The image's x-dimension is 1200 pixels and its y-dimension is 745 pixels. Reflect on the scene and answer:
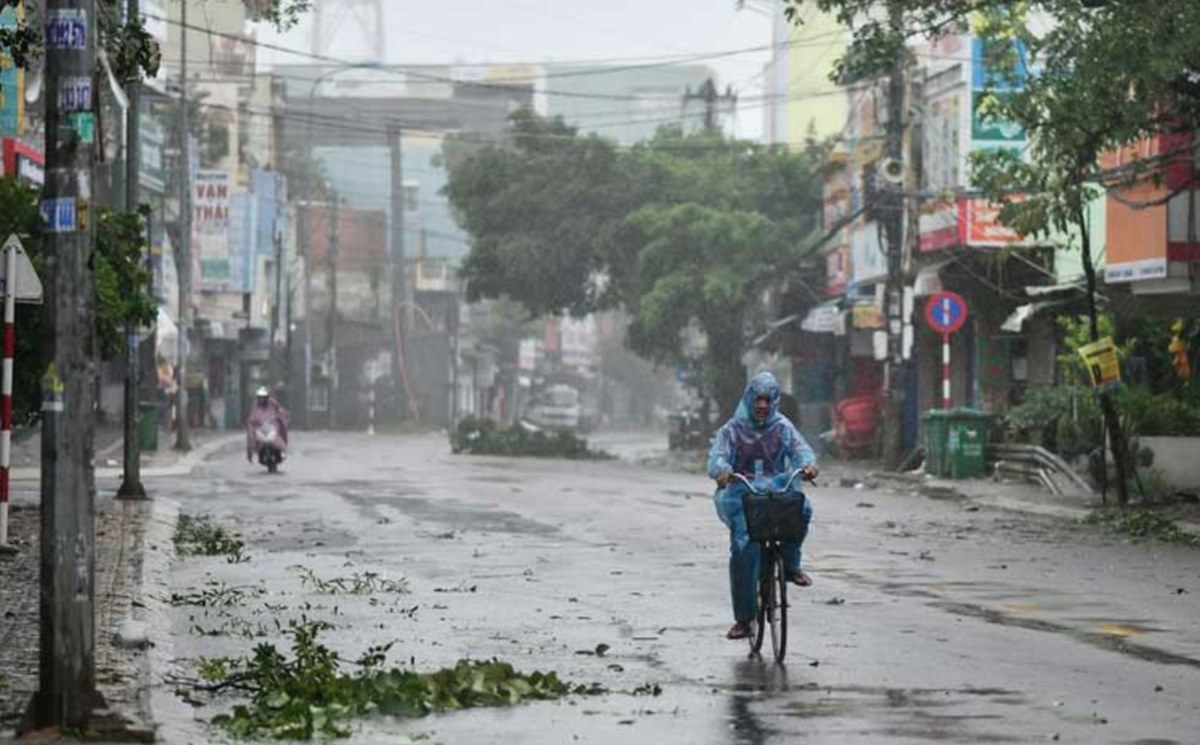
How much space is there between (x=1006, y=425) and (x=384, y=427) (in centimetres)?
6103

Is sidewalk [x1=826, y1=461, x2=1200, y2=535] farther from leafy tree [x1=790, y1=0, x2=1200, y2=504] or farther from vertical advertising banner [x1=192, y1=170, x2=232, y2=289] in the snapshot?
vertical advertising banner [x1=192, y1=170, x2=232, y2=289]

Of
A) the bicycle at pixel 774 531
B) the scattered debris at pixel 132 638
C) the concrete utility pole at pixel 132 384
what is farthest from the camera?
the concrete utility pole at pixel 132 384

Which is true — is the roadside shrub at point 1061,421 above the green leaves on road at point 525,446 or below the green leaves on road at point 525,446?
above

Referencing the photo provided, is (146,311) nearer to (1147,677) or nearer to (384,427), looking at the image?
(1147,677)

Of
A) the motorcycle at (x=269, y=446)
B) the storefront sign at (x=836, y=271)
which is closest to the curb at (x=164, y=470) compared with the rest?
the motorcycle at (x=269, y=446)

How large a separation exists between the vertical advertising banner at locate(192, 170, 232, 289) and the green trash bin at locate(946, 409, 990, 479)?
34.3 m

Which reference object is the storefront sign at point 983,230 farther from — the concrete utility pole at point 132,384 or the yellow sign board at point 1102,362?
the concrete utility pole at point 132,384

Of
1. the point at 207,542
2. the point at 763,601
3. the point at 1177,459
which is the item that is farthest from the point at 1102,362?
the point at 763,601

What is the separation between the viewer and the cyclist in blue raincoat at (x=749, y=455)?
14.2 m

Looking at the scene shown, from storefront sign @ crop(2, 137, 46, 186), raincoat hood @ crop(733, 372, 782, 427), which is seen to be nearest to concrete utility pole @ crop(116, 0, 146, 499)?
storefront sign @ crop(2, 137, 46, 186)

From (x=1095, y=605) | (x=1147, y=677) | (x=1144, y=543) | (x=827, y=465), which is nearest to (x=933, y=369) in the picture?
(x=827, y=465)

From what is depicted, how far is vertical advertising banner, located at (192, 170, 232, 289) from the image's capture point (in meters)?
69.2

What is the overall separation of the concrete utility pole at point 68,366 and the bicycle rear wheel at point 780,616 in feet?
15.2

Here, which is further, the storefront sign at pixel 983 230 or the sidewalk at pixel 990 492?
the storefront sign at pixel 983 230
